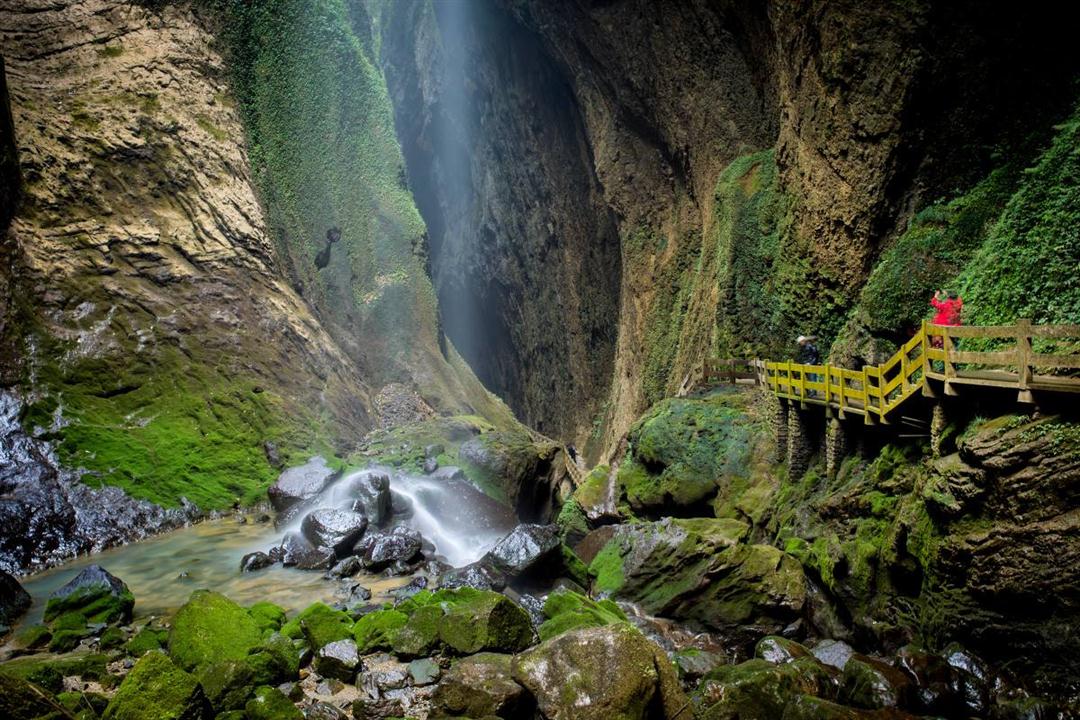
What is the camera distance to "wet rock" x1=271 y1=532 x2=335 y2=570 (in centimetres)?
1711

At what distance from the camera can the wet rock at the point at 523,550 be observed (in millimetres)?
14898

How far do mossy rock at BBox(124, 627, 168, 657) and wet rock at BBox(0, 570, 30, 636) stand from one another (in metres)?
3.28

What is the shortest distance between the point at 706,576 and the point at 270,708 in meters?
8.46

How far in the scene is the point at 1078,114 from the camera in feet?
40.6

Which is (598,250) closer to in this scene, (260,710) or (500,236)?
(500,236)

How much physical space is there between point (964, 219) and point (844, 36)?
612cm

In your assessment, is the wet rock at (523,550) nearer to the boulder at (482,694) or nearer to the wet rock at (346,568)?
the wet rock at (346,568)

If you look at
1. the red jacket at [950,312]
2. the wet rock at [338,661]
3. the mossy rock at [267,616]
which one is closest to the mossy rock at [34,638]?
the mossy rock at [267,616]

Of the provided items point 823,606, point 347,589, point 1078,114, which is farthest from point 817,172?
point 347,589

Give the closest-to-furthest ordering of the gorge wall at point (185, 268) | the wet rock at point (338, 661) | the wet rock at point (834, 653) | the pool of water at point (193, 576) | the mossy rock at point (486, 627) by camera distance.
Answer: the wet rock at point (338, 661), the mossy rock at point (486, 627), the wet rock at point (834, 653), the pool of water at point (193, 576), the gorge wall at point (185, 268)

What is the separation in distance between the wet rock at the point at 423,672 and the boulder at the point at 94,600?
21.7 feet

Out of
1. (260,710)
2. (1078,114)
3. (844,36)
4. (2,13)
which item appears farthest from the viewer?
(2,13)

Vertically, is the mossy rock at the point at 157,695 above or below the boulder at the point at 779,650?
above

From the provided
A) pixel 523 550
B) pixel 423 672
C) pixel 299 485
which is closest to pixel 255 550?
pixel 299 485
